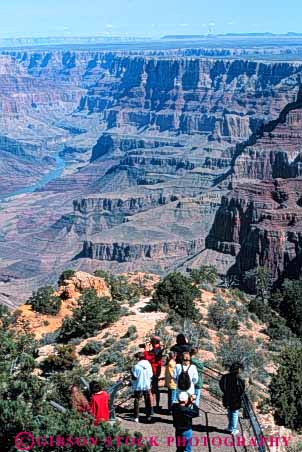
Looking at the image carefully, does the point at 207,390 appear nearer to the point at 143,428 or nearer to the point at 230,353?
the point at 143,428

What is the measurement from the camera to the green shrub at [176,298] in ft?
93.6

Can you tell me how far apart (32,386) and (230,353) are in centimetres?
833

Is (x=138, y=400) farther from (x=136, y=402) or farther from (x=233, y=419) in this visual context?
(x=233, y=419)

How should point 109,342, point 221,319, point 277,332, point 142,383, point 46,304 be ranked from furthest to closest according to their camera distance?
point 46,304 → point 277,332 → point 221,319 → point 109,342 → point 142,383

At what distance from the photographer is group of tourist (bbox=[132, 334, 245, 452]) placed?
13.7 m

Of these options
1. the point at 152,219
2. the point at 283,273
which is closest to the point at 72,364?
the point at 283,273

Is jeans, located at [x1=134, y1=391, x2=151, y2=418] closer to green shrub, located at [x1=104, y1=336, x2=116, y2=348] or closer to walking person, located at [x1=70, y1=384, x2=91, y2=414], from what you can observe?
walking person, located at [x1=70, y1=384, x2=91, y2=414]

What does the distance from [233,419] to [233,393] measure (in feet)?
1.85

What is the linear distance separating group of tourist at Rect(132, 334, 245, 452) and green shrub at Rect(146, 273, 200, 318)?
36.2ft

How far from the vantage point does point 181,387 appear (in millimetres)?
14633

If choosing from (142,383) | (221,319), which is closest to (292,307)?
(221,319)

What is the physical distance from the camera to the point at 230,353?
72.9ft

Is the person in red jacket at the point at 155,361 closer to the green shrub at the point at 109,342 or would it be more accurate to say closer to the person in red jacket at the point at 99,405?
the person in red jacket at the point at 99,405

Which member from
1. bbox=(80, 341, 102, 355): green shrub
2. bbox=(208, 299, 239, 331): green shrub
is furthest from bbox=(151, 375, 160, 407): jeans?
bbox=(208, 299, 239, 331): green shrub
